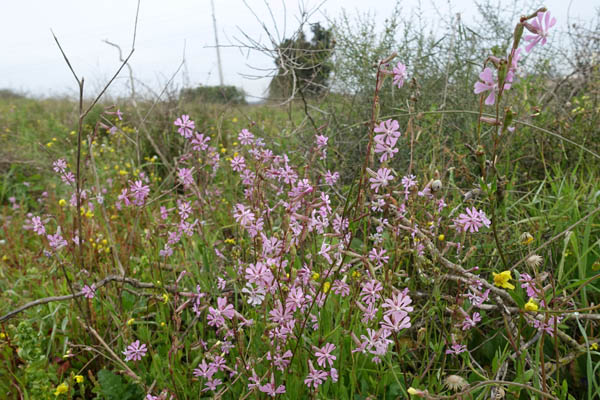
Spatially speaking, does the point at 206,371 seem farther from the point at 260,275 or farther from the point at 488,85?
the point at 488,85

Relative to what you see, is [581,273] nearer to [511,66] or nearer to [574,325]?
[574,325]

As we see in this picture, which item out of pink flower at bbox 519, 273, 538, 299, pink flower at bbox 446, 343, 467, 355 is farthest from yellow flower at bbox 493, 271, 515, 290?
pink flower at bbox 446, 343, 467, 355

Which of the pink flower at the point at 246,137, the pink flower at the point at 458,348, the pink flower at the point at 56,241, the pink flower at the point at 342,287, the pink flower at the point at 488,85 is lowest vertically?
the pink flower at the point at 458,348

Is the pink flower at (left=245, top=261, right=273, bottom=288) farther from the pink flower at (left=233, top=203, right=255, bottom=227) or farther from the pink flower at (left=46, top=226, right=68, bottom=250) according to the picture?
the pink flower at (left=46, top=226, right=68, bottom=250)

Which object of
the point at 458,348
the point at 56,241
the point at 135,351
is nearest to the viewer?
the point at 458,348

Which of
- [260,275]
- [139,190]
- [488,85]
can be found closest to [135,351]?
[139,190]

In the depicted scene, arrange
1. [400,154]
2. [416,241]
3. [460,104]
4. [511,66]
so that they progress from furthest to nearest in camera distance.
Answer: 1. [460,104]
2. [400,154]
3. [416,241]
4. [511,66]

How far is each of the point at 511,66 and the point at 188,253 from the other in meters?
1.56

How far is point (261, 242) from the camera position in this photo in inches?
42.3

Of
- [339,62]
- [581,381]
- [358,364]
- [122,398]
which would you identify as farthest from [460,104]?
[122,398]

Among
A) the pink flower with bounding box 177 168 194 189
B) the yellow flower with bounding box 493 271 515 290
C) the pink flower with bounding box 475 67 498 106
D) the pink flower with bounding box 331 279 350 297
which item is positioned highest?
the pink flower with bounding box 475 67 498 106

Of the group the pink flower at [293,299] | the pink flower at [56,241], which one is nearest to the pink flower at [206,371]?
the pink flower at [293,299]

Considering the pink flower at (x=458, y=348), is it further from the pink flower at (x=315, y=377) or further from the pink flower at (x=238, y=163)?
the pink flower at (x=238, y=163)

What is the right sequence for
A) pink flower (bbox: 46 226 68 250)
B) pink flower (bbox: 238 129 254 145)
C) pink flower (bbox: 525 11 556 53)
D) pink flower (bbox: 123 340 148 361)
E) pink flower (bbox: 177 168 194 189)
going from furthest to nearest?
pink flower (bbox: 238 129 254 145) → pink flower (bbox: 46 226 68 250) → pink flower (bbox: 177 168 194 189) → pink flower (bbox: 123 340 148 361) → pink flower (bbox: 525 11 556 53)
